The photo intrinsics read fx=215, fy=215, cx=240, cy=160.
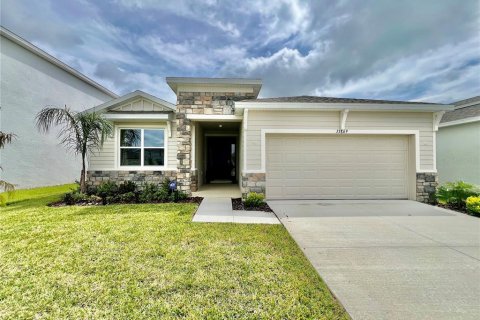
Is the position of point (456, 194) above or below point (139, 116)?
below

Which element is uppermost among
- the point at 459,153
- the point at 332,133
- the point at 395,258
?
the point at 332,133

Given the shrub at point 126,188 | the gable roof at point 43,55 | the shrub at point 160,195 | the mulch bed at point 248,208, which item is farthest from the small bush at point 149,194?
the gable roof at point 43,55

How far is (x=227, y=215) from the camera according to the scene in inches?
223

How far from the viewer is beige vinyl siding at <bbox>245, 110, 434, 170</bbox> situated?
7352 mm

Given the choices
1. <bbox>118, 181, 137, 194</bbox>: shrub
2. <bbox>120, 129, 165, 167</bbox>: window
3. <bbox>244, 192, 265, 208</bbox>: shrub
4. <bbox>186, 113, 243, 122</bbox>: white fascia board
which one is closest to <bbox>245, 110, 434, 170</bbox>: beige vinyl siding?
<bbox>186, 113, 243, 122</bbox>: white fascia board

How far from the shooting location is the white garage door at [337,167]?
7.55 metres

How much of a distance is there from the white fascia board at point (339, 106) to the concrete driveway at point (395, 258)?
3305mm

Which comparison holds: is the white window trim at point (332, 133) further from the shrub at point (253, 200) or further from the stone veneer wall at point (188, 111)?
the stone veneer wall at point (188, 111)

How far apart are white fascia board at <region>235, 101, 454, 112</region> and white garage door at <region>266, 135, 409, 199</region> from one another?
3.23 feet

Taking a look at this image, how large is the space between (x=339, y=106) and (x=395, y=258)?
5.09 m

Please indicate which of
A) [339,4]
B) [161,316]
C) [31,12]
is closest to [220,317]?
[161,316]

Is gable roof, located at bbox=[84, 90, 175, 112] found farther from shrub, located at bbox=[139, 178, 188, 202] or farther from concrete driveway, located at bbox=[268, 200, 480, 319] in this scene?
concrete driveway, located at bbox=[268, 200, 480, 319]

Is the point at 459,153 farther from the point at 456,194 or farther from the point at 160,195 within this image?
the point at 160,195

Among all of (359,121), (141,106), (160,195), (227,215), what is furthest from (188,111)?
(359,121)
